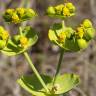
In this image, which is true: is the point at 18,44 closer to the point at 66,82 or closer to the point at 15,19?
the point at 15,19

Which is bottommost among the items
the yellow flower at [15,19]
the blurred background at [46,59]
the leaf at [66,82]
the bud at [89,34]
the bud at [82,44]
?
the blurred background at [46,59]

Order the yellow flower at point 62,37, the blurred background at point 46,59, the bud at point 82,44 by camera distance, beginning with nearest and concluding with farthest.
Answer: the bud at point 82,44
the yellow flower at point 62,37
the blurred background at point 46,59

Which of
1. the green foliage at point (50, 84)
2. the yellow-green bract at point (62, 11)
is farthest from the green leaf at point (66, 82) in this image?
the yellow-green bract at point (62, 11)

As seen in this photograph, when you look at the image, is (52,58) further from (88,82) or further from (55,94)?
(55,94)

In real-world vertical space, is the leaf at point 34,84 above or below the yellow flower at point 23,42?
below

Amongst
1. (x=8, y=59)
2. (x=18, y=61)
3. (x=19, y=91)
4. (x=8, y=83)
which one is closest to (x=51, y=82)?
(x=19, y=91)

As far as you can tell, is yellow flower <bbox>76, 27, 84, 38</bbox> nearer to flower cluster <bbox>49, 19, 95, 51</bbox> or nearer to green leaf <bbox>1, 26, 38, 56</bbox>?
flower cluster <bbox>49, 19, 95, 51</bbox>

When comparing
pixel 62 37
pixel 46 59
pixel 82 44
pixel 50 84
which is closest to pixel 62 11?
pixel 62 37

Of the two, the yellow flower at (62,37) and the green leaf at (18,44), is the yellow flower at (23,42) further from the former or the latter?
the yellow flower at (62,37)
